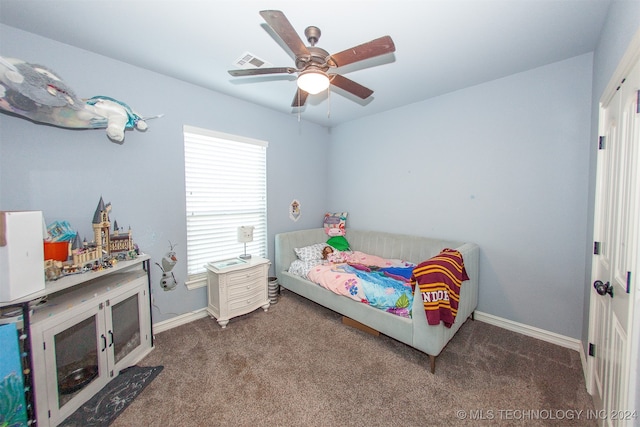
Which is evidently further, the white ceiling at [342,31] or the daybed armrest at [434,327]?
the daybed armrest at [434,327]

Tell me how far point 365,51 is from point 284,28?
0.49 meters

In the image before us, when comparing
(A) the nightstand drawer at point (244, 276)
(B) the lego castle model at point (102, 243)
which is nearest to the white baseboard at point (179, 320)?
(A) the nightstand drawer at point (244, 276)

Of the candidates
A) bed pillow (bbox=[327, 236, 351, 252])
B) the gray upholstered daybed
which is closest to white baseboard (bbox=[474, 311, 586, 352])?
the gray upholstered daybed

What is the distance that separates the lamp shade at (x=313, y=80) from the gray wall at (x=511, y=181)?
6.88 ft

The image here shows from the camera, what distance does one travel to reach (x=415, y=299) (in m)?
1.98

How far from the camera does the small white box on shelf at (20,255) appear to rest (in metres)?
1.28

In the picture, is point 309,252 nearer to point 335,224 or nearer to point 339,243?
point 339,243

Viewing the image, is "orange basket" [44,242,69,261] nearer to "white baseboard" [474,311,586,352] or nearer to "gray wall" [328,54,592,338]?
"gray wall" [328,54,592,338]

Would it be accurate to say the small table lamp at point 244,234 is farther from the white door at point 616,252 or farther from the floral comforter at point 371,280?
the white door at point 616,252

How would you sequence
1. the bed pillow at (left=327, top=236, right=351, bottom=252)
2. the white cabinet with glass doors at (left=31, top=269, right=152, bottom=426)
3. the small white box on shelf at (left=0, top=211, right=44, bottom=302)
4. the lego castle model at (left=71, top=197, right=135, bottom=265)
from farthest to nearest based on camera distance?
1. the bed pillow at (left=327, top=236, right=351, bottom=252)
2. the lego castle model at (left=71, top=197, right=135, bottom=265)
3. the white cabinet with glass doors at (left=31, top=269, right=152, bottom=426)
4. the small white box on shelf at (left=0, top=211, right=44, bottom=302)

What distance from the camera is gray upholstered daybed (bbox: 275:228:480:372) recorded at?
199 cm

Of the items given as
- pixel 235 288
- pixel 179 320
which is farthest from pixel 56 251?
pixel 235 288

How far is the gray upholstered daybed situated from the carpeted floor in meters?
0.22

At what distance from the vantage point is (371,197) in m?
3.79
